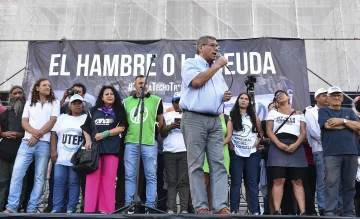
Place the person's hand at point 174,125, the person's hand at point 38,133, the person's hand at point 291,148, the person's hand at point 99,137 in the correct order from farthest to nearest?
the person's hand at point 174,125, the person's hand at point 38,133, the person's hand at point 291,148, the person's hand at point 99,137

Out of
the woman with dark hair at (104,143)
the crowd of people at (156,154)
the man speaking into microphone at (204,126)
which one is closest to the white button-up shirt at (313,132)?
the crowd of people at (156,154)

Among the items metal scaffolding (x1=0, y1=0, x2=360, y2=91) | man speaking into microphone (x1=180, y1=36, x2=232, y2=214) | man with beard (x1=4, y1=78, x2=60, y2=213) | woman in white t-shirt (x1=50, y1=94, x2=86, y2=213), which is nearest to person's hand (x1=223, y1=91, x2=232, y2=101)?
man speaking into microphone (x1=180, y1=36, x2=232, y2=214)

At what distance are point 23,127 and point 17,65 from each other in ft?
17.6

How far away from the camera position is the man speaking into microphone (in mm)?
3211

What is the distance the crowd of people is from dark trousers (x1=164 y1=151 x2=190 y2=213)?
0.4 inches

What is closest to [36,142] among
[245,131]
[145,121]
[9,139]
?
[9,139]

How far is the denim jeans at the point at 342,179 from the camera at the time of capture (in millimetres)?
4078

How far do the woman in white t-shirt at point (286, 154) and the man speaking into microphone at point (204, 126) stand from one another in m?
1.36

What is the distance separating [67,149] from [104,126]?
1.61 ft

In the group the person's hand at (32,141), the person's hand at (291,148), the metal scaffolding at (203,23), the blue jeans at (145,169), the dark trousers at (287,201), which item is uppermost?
the metal scaffolding at (203,23)

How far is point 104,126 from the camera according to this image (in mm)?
4508

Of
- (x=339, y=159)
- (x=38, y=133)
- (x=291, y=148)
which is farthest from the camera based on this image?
(x=38, y=133)

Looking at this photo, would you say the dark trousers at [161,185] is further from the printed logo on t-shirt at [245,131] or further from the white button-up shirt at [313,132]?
the white button-up shirt at [313,132]

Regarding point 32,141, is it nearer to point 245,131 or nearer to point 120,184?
point 120,184
